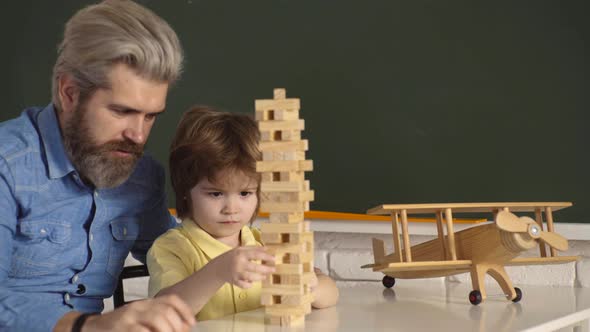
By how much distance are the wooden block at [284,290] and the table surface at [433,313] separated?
6 centimetres

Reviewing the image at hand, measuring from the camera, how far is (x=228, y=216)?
4.79 ft

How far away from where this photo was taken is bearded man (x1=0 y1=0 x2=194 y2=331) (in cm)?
141

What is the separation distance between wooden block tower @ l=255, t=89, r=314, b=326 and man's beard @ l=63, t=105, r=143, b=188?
0.40 meters

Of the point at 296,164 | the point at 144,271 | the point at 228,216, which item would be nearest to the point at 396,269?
the point at 228,216

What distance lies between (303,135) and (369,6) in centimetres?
37

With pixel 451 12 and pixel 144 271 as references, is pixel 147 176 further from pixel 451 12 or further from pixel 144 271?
pixel 451 12

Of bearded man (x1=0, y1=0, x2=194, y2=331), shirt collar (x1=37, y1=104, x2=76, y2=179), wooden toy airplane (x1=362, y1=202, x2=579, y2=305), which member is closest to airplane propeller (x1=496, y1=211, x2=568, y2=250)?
wooden toy airplane (x1=362, y1=202, x2=579, y2=305)

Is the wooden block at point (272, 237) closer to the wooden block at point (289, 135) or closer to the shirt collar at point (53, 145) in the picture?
the wooden block at point (289, 135)

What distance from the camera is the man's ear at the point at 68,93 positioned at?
1.46 meters

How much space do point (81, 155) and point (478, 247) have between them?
0.78 meters

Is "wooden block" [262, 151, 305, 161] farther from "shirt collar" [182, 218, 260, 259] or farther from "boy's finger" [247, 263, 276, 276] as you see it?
"shirt collar" [182, 218, 260, 259]

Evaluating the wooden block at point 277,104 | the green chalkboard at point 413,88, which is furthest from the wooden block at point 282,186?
the green chalkboard at point 413,88

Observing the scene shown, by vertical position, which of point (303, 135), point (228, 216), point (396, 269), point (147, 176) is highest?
point (303, 135)

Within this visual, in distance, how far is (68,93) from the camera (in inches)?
58.4
